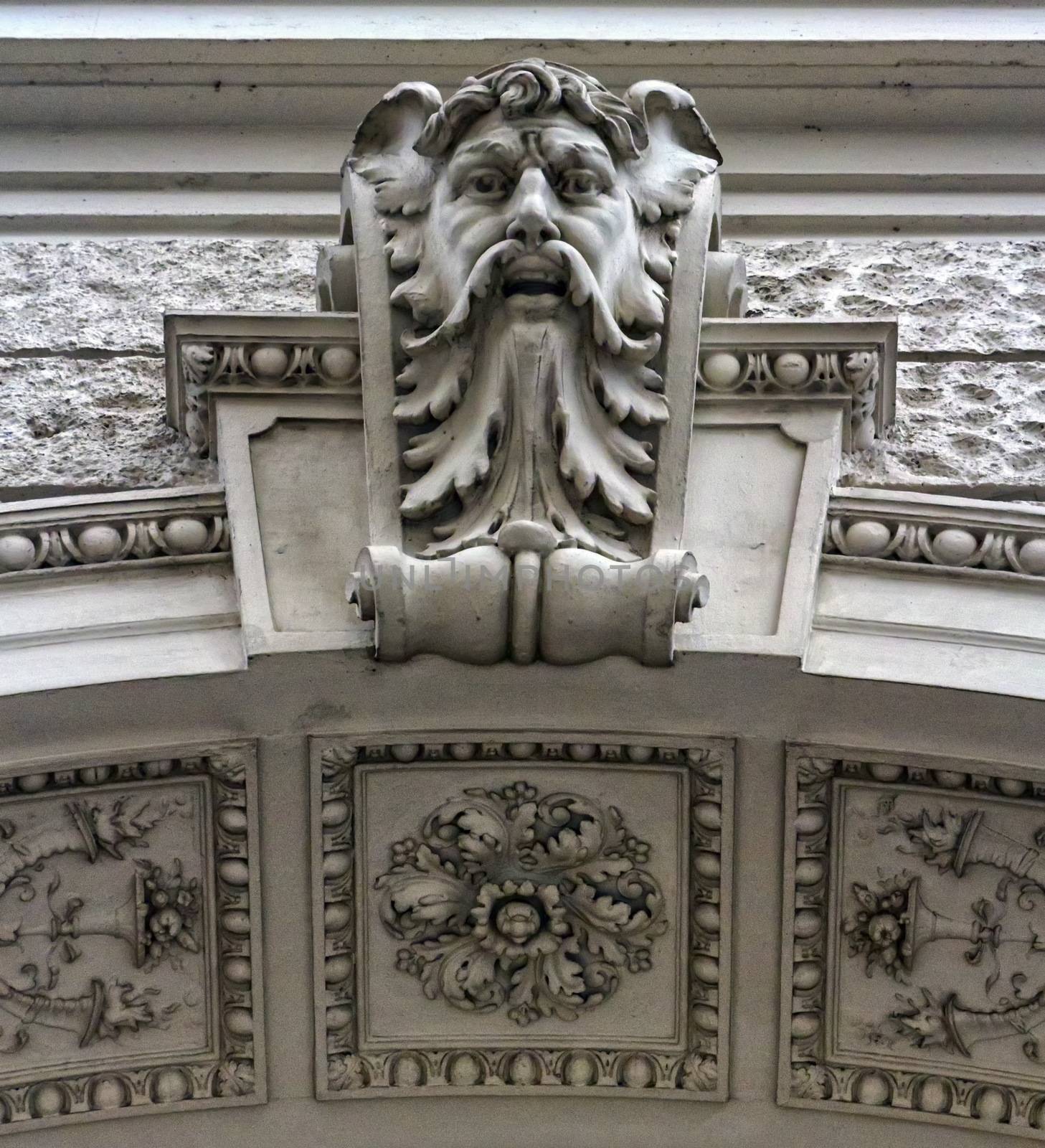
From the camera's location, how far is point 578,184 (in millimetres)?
2994

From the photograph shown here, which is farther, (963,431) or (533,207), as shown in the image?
(963,431)

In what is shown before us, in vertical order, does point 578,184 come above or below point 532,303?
above

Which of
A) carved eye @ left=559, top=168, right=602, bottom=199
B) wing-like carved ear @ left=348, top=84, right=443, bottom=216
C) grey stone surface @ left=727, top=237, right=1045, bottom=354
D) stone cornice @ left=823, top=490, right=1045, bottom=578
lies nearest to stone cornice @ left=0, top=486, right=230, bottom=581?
wing-like carved ear @ left=348, top=84, right=443, bottom=216

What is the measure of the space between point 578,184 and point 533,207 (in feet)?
0.46

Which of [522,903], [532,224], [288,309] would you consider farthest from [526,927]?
[288,309]

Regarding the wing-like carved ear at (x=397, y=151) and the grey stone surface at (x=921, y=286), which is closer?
the wing-like carved ear at (x=397, y=151)

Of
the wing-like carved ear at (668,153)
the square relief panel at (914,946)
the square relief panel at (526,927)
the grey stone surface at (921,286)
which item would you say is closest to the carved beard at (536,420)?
the wing-like carved ear at (668,153)

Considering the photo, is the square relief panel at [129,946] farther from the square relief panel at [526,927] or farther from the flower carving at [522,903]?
the flower carving at [522,903]

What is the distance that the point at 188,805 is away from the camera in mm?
3096

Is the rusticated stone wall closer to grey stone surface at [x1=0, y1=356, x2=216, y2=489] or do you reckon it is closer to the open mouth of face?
grey stone surface at [x1=0, y1=356, x2=216, y2=489]

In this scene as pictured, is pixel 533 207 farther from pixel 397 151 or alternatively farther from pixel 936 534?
pixel 936 534

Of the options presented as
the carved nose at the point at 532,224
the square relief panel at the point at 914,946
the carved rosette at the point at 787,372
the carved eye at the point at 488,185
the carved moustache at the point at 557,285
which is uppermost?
the carved eye at the point at 488,185

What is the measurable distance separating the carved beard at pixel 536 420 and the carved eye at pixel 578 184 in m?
0.12

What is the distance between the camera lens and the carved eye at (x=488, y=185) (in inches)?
118
